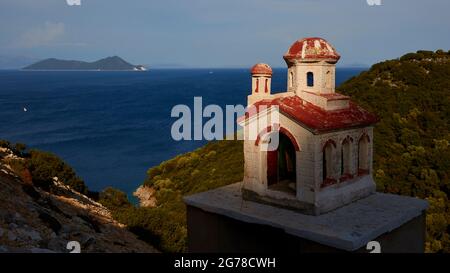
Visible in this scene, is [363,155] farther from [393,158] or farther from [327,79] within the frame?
[393,158]

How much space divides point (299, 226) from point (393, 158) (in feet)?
57.2

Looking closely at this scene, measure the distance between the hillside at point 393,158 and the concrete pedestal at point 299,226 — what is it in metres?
8.47

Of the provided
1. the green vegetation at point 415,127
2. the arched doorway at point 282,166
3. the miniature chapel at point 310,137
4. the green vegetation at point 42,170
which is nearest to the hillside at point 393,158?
the green vegetation at point 415,127

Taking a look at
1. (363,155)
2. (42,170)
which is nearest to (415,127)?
(363,155)

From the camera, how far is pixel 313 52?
1060cm

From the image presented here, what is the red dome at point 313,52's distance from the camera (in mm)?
10578

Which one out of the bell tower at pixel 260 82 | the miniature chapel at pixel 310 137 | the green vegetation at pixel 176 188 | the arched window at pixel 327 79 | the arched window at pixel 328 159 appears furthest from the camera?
the green vegetation at pixel 176 188

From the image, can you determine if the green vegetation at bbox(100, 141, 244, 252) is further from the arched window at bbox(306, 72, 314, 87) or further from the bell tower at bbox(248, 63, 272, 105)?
the arched window at bbox(306, 72, 314, 87)

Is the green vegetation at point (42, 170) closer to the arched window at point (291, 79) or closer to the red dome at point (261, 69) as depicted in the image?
the red dome at point (261, 69)

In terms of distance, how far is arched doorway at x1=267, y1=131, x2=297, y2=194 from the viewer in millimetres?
11156

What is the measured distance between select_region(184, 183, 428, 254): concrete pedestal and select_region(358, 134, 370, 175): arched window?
2.42 ft

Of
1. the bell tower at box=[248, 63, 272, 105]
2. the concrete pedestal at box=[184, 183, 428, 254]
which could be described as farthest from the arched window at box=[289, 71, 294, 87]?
the concrete pedestal at box=[184, 183, 428, 254]
